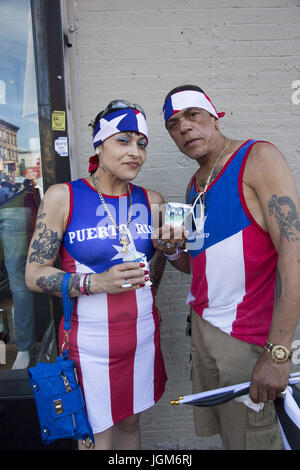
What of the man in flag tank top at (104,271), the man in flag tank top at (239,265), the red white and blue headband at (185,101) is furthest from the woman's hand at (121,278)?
the red white and blue headband at (185,101)

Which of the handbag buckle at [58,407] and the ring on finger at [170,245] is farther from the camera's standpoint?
the ring on finger at [170,245]

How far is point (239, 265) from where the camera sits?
1677mm

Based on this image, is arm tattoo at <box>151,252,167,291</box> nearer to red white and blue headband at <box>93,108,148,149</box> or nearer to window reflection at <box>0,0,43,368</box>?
red white and blue headband at <box>93,108,148,149</box>

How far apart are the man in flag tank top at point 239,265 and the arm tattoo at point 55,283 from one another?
54 centimetres

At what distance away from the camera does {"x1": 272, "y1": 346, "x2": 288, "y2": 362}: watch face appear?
1430 millimetres

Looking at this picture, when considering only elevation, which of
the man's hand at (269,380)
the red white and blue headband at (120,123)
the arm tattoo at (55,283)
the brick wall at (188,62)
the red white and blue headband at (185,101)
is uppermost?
the brick wall at (188,62)

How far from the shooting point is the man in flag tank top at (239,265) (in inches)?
58.2

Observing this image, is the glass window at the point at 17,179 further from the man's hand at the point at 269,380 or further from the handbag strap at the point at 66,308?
the man's hand at the point at 269,380

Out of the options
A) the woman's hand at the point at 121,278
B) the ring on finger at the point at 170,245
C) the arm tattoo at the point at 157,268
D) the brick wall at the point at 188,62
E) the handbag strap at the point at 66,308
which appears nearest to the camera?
the woman's hand at the point at 121,278

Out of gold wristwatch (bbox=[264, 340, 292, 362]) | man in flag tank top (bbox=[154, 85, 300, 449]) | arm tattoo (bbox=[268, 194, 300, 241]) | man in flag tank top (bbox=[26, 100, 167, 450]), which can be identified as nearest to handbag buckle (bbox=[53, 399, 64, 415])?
man in flag tank top (bbox=[26, 100, 167, 450])

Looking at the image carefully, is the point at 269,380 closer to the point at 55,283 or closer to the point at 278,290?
the point at 278,290

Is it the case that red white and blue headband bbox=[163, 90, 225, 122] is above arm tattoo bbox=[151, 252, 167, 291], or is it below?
above

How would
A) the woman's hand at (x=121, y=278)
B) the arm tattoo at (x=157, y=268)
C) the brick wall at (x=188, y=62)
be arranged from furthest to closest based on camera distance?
the brick wall at (x=188, y=62) → the arm tattoo at (x=157, y=268) → the woman's hand at (x=121, y=278)

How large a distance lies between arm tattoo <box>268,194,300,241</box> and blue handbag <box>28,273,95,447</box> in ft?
4.29
